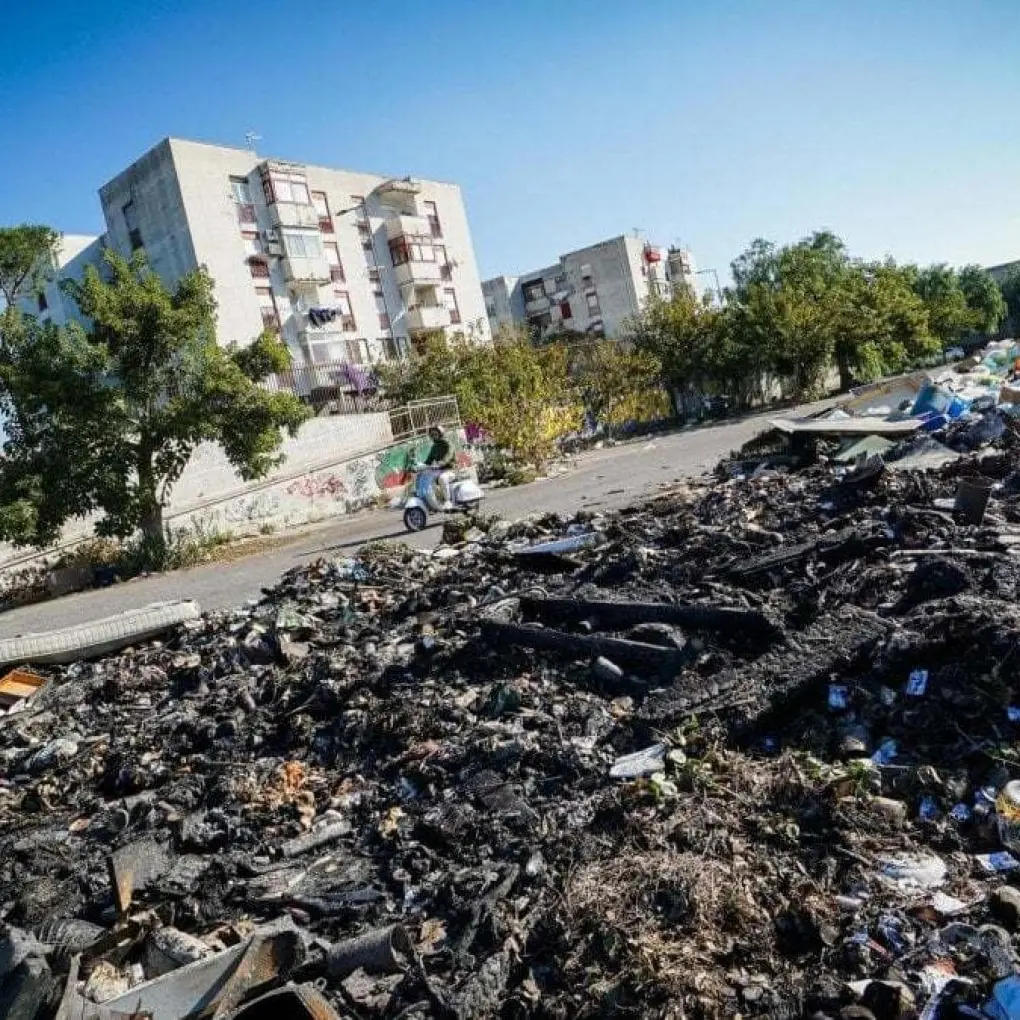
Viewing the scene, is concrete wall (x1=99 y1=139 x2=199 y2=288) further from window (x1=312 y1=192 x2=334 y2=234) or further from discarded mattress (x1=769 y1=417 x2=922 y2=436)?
discarded mattress (x1=769 y1=417 x2=922 y2=436)

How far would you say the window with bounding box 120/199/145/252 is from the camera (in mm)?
32094

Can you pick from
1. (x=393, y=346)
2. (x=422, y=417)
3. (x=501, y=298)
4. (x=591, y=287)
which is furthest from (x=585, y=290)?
(x=422, y=417)

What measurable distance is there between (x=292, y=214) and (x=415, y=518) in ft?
83.2

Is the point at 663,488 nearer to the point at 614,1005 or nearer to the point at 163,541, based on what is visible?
the point at 163,541

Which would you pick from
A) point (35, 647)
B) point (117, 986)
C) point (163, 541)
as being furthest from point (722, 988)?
point (163, 541)

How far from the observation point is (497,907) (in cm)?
312

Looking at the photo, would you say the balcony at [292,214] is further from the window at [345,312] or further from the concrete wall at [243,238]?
the window at [345,312]

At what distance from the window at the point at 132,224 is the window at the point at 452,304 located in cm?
1499

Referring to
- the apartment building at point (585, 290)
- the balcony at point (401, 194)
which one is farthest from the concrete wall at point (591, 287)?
the balcony at point (401, 194)

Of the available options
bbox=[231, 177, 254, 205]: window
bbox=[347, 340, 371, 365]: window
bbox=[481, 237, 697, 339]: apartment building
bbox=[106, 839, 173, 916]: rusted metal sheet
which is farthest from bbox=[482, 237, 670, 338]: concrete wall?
bbox=[106, 839, 173, 916]: rusted metal sheet

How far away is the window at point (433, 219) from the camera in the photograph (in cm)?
4100

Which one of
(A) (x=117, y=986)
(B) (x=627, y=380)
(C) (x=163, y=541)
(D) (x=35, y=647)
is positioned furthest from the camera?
(B) (x=627, y=380)

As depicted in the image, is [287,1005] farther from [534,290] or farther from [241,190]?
[534,290]

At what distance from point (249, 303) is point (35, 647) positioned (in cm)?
2710
